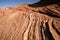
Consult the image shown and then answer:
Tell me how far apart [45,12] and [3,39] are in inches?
105

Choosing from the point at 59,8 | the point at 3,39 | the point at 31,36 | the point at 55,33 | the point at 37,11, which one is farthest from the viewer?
the point at 37,11

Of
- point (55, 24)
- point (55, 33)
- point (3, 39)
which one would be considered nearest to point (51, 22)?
point (55, 24)

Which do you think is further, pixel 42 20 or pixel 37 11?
pixel 37 11

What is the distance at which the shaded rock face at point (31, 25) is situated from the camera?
611 cm

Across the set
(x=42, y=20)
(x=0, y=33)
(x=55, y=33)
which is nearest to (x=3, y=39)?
(x=0, y=33)

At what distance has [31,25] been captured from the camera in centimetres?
690

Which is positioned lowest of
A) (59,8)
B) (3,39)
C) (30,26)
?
(3,39)

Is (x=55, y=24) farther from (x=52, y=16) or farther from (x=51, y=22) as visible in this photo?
(x=52, y=16)

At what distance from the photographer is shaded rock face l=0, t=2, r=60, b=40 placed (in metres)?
6.11

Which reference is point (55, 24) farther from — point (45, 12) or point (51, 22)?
point (45, 12)

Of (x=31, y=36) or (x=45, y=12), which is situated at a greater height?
(x=45, y=12)

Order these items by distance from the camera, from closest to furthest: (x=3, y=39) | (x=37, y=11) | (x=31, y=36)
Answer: (x=31, y=36) < (x=3, y=39) < (x=37, y=11)

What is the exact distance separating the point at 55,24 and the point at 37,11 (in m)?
2.25

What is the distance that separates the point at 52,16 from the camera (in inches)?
Result: 287
